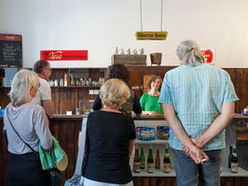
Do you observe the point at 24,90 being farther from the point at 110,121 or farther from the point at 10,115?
the point at 110,121

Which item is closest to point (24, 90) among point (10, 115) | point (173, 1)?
point (10, 115)

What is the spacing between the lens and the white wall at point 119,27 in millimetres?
6969

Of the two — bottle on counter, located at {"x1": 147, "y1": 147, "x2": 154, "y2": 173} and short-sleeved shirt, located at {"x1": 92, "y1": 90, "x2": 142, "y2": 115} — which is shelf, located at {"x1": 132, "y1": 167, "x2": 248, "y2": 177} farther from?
short-sleeved shirt, located at {"x1": 92, "y1": 90, "x2": 142, "y2": 115}

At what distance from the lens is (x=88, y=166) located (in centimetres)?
166

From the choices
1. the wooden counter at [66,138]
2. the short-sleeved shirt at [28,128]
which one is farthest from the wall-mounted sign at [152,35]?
the short-sleeved shirt at [28,128]

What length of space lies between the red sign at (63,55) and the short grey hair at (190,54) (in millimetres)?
5422

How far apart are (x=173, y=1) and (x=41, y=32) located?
3729 mm

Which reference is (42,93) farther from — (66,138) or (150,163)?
(150,163)

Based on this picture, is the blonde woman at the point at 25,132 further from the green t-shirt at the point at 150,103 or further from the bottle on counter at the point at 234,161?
the green t-shirt at the point at 150,103

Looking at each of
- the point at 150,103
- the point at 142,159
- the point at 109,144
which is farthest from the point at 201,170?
the point at 150,103

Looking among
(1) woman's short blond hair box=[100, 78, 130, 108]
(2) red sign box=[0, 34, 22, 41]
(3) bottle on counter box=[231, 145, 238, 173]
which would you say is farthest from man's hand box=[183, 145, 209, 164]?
(2) red sign box=[0, 34, 22, 41]

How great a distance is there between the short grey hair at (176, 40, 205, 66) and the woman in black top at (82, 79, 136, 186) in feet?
1.67

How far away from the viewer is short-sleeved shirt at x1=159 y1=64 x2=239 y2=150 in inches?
68.3

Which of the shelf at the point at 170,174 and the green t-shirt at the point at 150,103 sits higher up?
the green t-shirt at the point at 150,103
